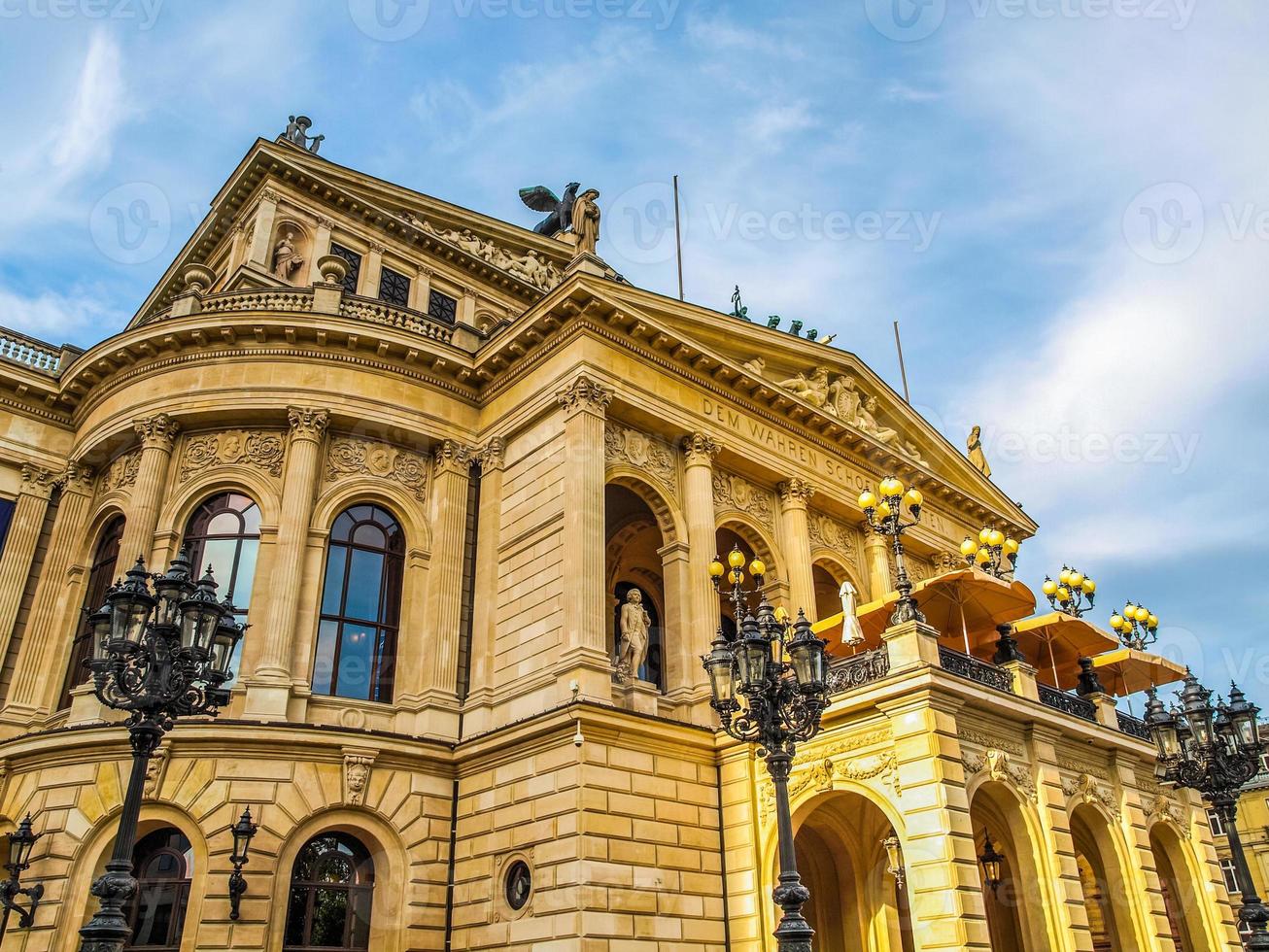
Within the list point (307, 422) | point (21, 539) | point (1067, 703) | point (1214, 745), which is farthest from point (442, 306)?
point (1214, 745)

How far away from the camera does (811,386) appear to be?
2941 centimetres

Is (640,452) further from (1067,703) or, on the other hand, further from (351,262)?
(351,262)

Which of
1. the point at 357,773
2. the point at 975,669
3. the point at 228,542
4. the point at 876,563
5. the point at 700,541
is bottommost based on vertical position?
the point at 357,773

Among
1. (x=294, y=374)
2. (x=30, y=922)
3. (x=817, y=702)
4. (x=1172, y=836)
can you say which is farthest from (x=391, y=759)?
(x=1172, y=836)

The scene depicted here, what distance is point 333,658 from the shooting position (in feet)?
72.8

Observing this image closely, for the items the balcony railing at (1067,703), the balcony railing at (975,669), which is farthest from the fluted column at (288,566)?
the balcony railing at (1067,703)

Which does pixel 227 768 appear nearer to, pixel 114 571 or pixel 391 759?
pixel 391 759

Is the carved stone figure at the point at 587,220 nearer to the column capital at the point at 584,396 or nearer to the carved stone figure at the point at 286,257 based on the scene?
the column capital at the point at 584,396

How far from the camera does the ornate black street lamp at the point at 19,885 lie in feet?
60.9

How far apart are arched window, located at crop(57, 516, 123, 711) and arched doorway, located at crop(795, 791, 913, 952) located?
16482 millimetres

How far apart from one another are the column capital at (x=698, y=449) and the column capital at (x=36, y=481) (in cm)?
1609

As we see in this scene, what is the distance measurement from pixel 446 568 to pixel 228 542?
16.0 ft

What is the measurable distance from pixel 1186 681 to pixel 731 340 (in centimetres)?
1416

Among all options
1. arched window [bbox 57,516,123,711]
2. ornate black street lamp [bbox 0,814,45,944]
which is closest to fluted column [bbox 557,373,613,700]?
ornate black street lamp [bbox 0,814,45,944]
